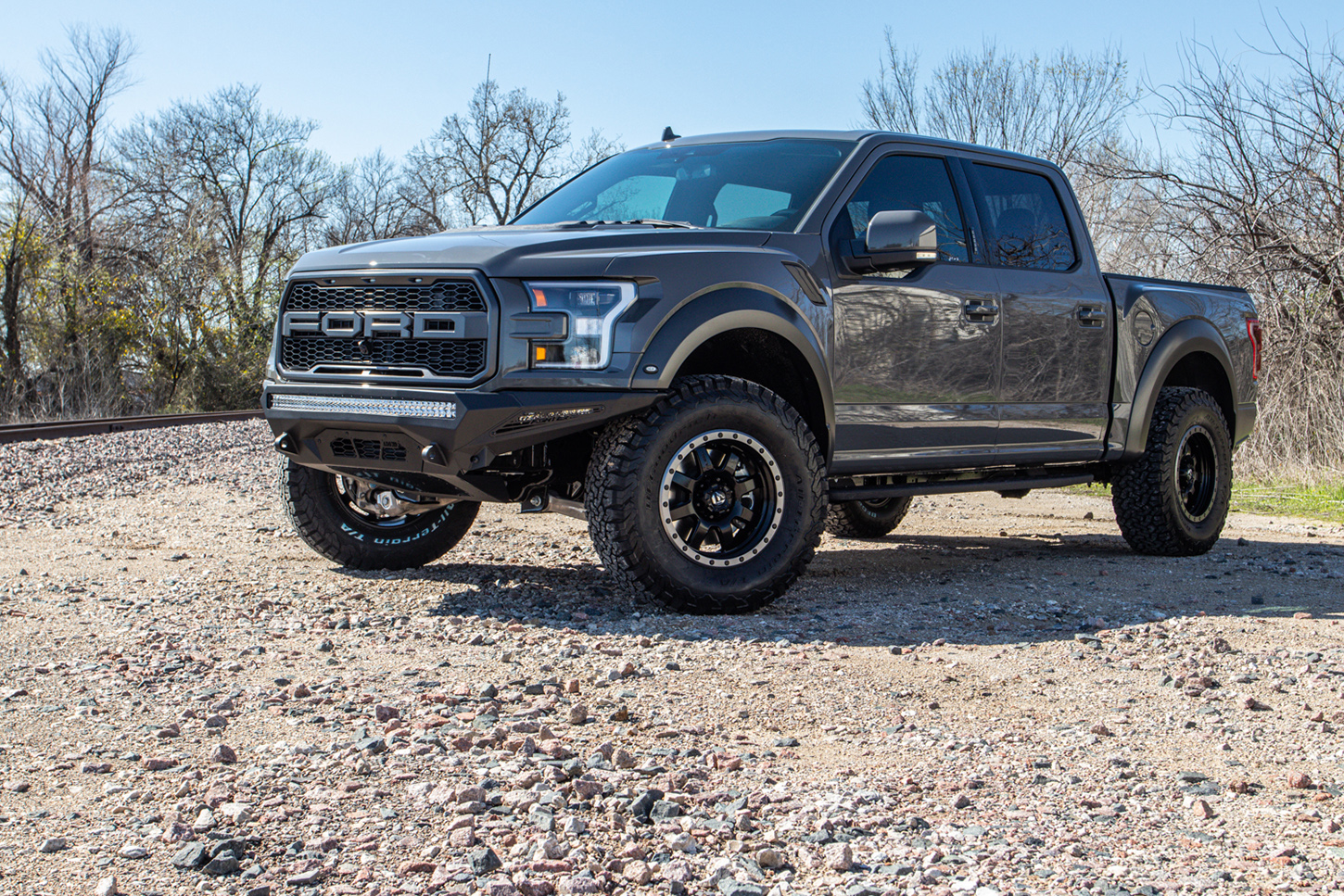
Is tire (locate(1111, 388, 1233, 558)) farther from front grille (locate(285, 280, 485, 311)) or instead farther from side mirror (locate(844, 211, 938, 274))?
front grille (locate(285, 280, 485, 311))

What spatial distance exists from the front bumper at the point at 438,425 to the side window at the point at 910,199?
4.90 feet

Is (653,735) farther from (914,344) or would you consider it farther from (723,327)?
(914,344)

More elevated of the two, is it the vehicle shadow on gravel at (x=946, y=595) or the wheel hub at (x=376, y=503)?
the wheel hub at (x=376, y=503)

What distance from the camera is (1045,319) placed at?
20.4 ft

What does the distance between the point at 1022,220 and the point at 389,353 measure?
11.6 feet

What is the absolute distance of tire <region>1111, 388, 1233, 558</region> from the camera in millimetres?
7035

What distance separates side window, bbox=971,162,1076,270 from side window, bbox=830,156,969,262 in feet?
0.80

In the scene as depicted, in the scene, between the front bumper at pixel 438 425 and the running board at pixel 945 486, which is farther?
the running board at pixel 945 486

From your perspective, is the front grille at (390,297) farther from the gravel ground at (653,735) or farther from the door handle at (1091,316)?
the door handle at (1091,316)

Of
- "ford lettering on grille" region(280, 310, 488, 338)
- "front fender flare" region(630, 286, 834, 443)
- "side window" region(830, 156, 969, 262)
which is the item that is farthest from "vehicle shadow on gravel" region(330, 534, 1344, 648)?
"side window" region(830, 156, 969, 262)

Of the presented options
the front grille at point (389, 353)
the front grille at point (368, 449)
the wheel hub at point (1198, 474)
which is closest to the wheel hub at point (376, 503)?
the front grille at point (368, 449)

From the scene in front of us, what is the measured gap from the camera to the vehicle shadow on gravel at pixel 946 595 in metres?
4.70

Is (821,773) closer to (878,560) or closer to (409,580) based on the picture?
(409,580)

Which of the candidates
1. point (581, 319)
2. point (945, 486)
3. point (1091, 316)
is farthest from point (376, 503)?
point (1091, 316)
